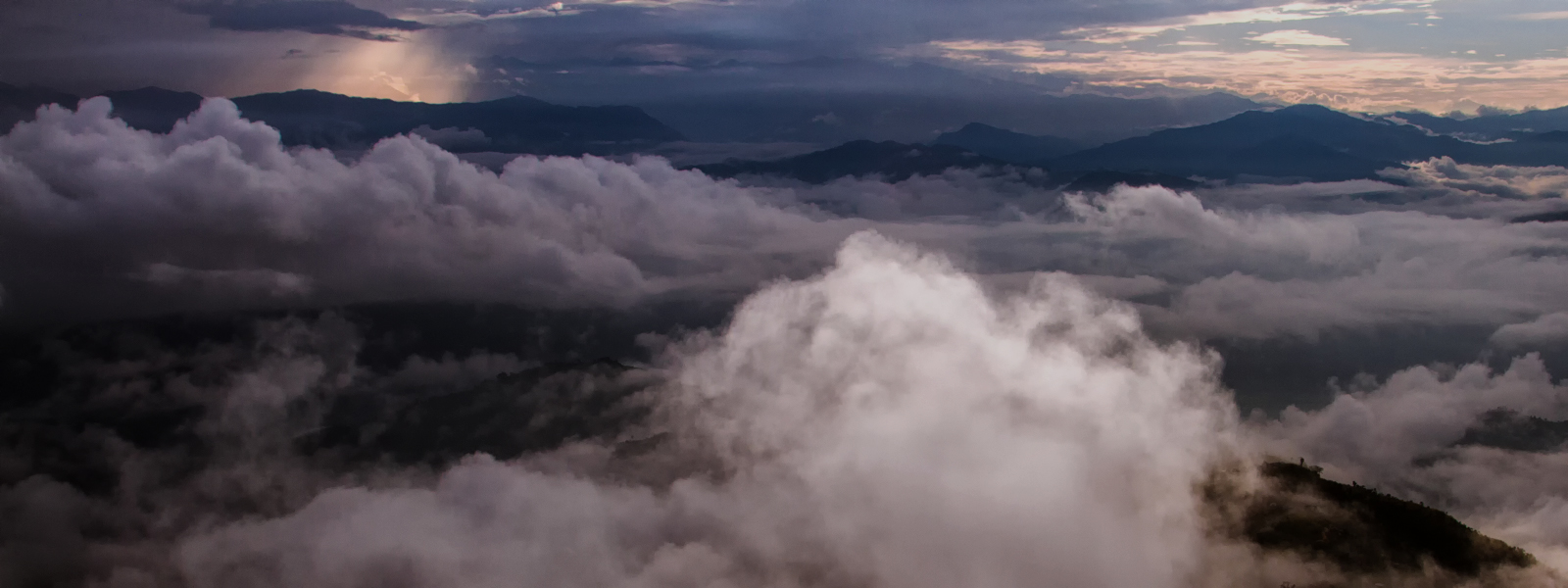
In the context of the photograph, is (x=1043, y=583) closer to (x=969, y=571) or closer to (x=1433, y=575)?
(x=969, y=571)

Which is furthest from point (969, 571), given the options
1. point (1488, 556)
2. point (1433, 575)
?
point (1488, 556)

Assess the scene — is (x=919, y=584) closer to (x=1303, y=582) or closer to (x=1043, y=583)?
(x=1043, y=583)

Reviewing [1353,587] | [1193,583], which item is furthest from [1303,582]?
[1193,583]

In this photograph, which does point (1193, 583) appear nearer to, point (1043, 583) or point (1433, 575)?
point (1043, 583)

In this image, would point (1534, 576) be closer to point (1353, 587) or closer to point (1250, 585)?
point (1353, 587)

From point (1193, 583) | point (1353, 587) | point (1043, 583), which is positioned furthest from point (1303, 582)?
point (1043, 583)

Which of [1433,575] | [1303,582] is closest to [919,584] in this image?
[1303,582]
